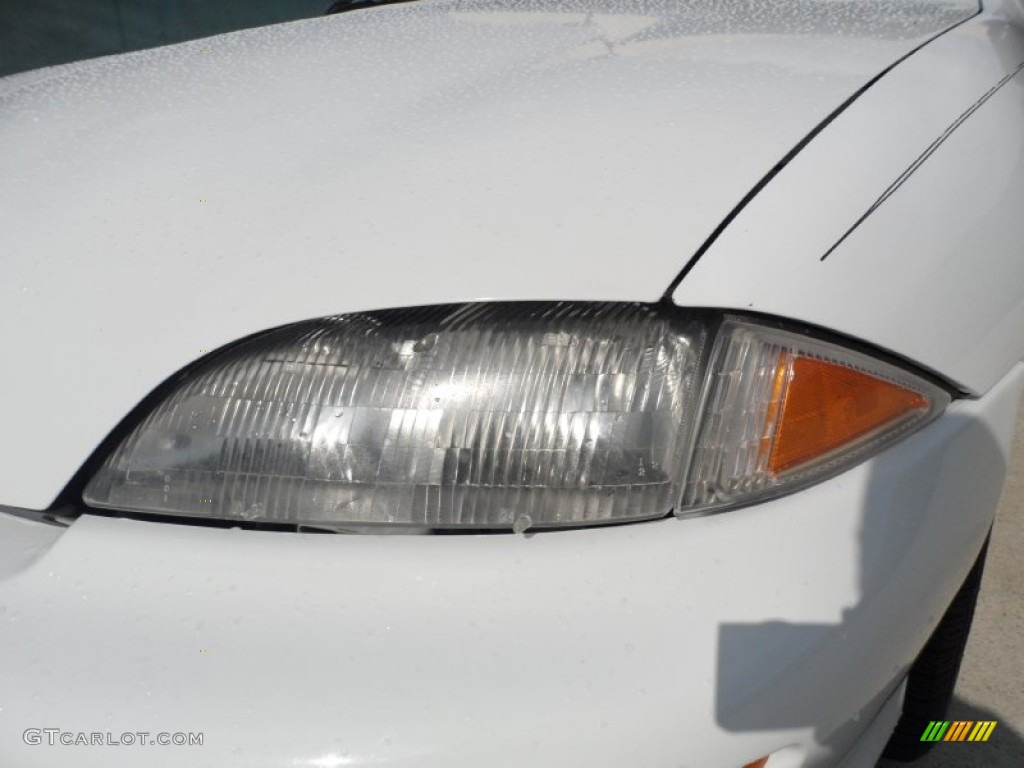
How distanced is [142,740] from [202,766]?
0.19 ft

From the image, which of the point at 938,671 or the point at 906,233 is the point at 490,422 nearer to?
the point at 906,233

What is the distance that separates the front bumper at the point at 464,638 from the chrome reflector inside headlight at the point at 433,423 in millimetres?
37

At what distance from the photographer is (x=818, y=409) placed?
1042 millimetres

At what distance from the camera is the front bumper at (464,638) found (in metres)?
0.86

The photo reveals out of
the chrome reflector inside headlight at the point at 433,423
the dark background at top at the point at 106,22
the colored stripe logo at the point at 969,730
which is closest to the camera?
the chrome reflector inside headlight at the point at 433,423

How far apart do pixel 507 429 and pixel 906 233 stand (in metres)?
0.49

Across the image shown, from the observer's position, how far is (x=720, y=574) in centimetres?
93

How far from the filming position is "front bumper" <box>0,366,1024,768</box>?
86 cm

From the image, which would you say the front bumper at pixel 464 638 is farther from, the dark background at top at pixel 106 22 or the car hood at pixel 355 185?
the dark background at top at pixel 106 22

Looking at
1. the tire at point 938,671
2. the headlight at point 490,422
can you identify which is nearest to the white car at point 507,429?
the headlight at point 490,422

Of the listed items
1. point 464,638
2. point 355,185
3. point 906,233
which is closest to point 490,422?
point 464,638

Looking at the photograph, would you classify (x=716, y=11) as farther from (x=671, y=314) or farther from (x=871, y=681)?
(x=871, y=681)

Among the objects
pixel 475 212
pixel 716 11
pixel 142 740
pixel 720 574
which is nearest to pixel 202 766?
pixel 142 740

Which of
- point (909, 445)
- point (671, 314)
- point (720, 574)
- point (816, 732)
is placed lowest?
point (816, 732)
